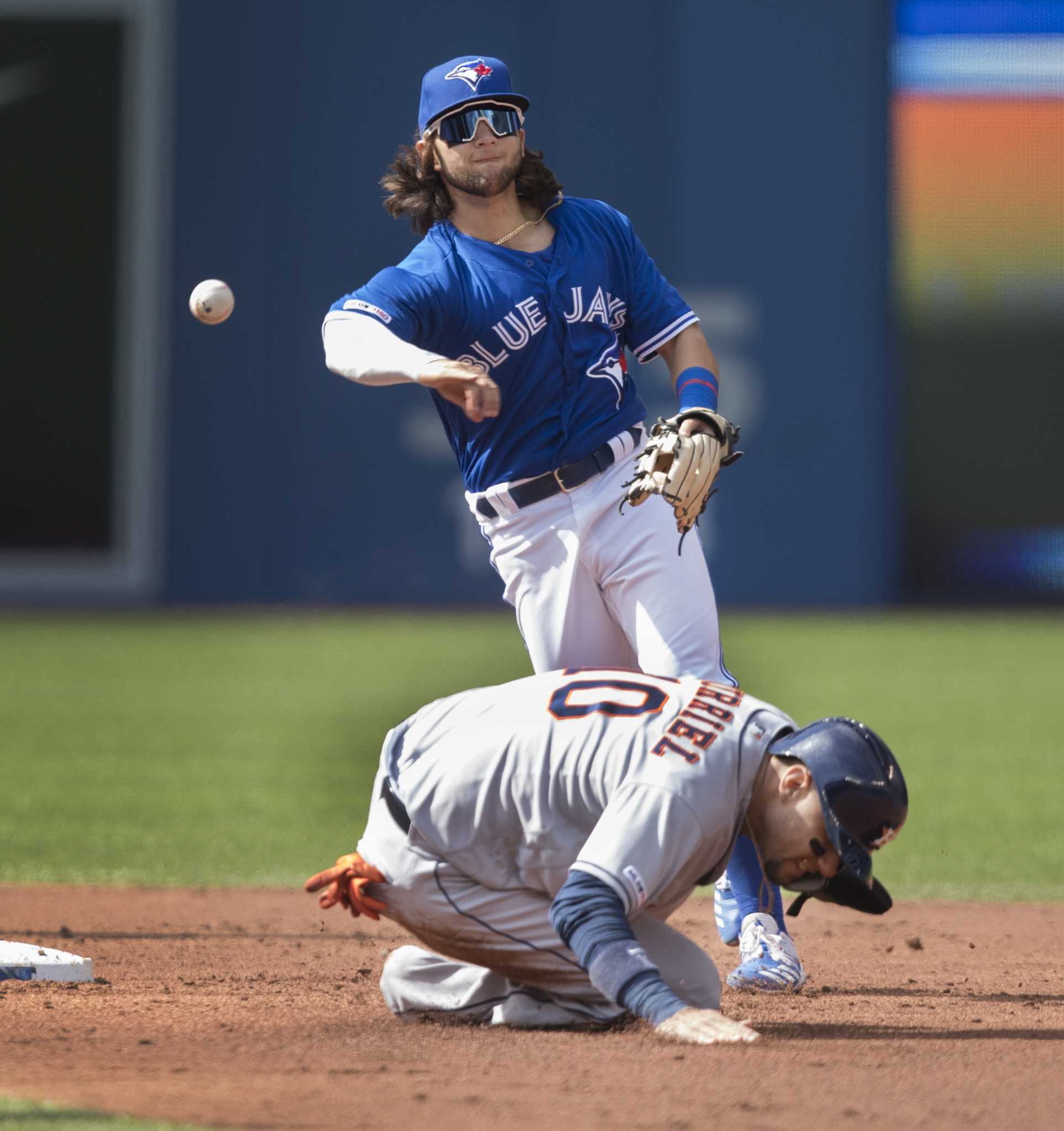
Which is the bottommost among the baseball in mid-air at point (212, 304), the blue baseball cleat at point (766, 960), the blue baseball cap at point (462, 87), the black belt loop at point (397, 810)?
the blue baseball cleat at point (766, 960)

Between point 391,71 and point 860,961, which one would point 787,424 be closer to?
point 391,71

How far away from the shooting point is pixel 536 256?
4.60m

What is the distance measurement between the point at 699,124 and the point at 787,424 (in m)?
3.30

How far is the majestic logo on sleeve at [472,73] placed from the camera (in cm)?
457

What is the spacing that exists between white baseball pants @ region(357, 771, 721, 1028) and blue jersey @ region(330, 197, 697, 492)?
1094 millimetres

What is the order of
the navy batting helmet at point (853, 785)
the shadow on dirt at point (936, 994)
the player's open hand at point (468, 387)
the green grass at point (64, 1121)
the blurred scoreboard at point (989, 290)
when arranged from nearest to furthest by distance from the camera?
the green grass at point (64, 1121) → the navy batting helmet at point (853, 785) → the player's open hand at point (468, 387) → the shadow on dirt at point (936, 994) → the blurred scoreboard at point (989, 290)

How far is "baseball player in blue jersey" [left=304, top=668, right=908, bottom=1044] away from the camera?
3393 mm

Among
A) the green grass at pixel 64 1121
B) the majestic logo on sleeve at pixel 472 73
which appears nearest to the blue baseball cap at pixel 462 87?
the majestic logo on sleeve at pixel 472 73

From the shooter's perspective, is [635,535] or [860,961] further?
[860,961]

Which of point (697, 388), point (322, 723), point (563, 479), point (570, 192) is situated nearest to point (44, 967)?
point (563, 479)

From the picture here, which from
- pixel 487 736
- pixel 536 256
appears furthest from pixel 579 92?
pixel 487 736

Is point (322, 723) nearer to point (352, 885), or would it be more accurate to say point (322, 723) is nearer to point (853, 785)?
point (352, 885)

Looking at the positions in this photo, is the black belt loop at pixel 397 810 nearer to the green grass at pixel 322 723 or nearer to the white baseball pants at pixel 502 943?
the white baseball pants at pixel 502 943

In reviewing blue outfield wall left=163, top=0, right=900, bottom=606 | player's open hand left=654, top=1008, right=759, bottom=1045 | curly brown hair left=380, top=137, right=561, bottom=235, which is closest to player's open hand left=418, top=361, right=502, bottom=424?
curly brown hair left=380, top=137, right=561, bottom=235
